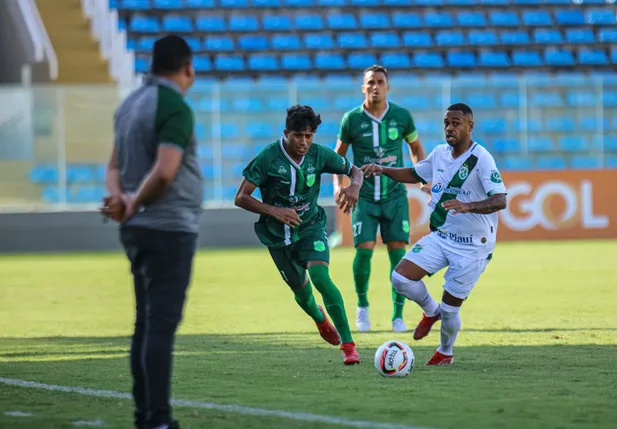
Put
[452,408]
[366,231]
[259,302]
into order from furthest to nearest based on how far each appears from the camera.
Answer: [259,302] → [366,231] → [452,408]

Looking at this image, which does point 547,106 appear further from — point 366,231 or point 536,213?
point 366,231

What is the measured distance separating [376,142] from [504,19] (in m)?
20.6

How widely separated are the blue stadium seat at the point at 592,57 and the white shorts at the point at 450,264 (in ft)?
74.7

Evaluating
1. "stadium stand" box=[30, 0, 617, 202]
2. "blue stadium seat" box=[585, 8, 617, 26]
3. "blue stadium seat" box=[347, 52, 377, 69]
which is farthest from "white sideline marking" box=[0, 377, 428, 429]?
"blue stadium seat" box=[585, 8, 617, 26]

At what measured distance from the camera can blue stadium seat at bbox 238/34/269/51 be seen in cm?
2934

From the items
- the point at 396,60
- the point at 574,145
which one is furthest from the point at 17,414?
the point at 396,60

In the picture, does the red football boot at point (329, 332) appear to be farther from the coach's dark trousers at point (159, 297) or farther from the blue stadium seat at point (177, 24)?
the blue stadium seat at point (177, 24)

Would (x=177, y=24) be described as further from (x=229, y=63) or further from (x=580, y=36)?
(x=580, y=36)

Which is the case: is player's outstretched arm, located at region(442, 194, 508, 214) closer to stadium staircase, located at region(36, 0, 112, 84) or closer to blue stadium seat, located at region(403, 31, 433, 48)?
blue stadium seat, located at region(403, 31, 433, 48)

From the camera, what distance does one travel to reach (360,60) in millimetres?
29188

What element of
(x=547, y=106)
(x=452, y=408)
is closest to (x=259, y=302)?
(x=452, y=408)

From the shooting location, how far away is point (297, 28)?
3002 cm

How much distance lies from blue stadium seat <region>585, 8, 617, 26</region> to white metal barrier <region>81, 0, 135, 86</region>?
39.1ft

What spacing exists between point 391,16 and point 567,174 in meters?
8.57
